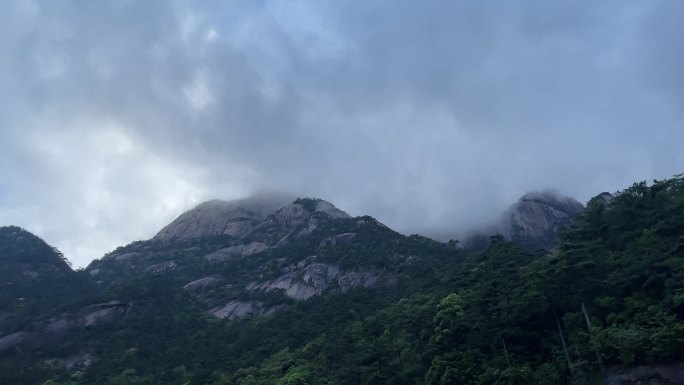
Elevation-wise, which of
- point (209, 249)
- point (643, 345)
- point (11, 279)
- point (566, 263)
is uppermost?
point (209, 249)

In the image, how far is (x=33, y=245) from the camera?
9619 centimetres

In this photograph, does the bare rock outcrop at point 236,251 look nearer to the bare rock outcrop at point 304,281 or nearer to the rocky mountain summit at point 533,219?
the bare rock outcrop at point 304,281

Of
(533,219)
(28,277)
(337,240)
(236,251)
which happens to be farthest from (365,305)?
(533,219)

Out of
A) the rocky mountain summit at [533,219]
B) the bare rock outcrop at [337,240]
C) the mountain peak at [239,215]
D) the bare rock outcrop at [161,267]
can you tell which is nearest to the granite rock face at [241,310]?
the bare rock outcrop at [337,240]

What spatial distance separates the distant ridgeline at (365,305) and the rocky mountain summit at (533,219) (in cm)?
46

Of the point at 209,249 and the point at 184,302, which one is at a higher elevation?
the point at 209,249

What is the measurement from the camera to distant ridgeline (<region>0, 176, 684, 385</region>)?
96.0 feet

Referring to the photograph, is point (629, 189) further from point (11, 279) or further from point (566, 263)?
point (11, 279)

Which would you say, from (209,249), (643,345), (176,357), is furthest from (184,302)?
(643,345)

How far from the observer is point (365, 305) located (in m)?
58.6

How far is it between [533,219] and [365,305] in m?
66.6

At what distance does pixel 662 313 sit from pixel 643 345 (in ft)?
6.25

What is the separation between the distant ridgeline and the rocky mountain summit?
0.46 meters

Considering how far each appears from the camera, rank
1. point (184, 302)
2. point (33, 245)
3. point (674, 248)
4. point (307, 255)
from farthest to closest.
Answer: point (33, 245) < point (307, 255) < point (184, 302) < point (674, 248)
